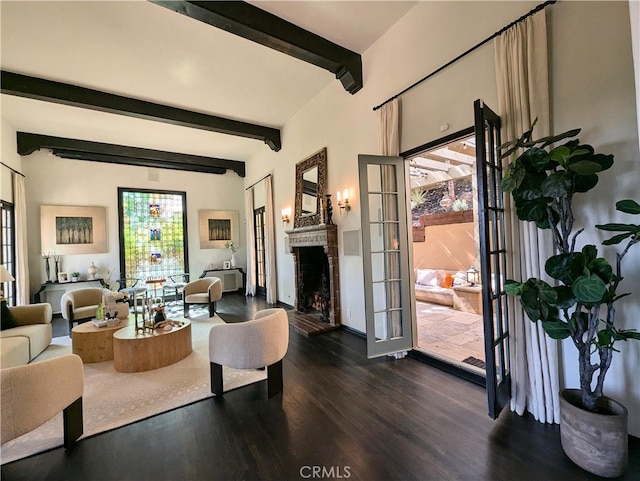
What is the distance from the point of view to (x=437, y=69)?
2.98 metres

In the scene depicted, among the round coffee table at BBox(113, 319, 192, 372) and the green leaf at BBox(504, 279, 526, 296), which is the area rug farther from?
the green leaf at BBox(504, 279, 526, 296)

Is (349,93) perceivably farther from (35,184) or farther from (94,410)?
(35,184)

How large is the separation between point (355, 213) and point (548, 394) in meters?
2.92

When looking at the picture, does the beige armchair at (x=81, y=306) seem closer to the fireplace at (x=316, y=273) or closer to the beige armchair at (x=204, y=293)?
the beige armchair at (x=204, y=293)

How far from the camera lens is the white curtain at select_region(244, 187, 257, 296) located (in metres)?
7.91

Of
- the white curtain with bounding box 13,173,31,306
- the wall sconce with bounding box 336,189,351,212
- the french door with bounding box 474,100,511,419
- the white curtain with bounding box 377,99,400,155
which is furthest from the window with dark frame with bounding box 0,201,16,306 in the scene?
the french door with bounding box 474,100,511,419

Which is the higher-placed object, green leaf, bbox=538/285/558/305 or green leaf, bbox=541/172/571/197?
green leaf, bbox=541/172/571/197

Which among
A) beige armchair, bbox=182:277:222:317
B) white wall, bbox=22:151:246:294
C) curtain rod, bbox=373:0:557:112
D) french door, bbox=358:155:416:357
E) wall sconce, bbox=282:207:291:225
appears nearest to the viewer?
curtain rod, bbox=373:0:557:112

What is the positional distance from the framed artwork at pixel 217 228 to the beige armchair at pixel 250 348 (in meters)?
6.25

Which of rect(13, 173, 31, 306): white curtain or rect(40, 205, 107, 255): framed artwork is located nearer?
rect(13, 173, 31, 306): white curtain

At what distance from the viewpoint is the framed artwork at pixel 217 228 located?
8.34m

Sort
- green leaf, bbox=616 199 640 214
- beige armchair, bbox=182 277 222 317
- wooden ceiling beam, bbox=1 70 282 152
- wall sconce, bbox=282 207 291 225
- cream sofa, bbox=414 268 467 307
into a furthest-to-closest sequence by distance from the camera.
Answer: wall sconce, bbox=282 207 291 225 → cream sofa, bbox=414 268 467 307 → beige armchair, bbox=182 277 222 317 → wooden ceiling beam, bbox=1 70 282 152 → green leaf, bbox=616 199 640 214

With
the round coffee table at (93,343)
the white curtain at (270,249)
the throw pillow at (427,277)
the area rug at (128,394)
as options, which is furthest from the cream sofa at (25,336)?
the throw pillow at (427,277)

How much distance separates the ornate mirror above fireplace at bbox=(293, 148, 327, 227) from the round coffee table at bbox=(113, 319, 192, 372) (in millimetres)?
2904
